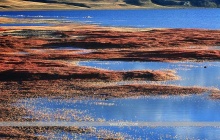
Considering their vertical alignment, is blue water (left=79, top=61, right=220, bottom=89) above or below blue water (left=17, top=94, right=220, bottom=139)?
below

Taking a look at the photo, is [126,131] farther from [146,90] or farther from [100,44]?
[100,44]

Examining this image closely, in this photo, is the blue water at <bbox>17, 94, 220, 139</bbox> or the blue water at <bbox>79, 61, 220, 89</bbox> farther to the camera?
the blue water at <bbox>79, 61, 220, 89</bbox>

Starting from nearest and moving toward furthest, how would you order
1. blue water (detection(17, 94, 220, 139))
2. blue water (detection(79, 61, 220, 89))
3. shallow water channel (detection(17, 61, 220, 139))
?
shallow water channel (detection(17, 61, 220, 139))
blue water (detection(17, 94, 220, 139))
blue water (detection(79, 61, 220, 89))

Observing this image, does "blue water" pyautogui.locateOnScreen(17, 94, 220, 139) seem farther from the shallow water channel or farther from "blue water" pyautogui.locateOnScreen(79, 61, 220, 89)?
"blue water" pyautogui.locateOnScreen(79, 61, 220, 89)

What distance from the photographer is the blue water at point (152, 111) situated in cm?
2181

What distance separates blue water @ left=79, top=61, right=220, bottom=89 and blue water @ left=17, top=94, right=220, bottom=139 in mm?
5104

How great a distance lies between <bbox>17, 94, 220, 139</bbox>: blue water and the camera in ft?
71.6

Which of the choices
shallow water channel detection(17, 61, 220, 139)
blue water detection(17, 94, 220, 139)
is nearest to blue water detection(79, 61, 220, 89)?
shallow water channel detection(17, 61, 220, 139)

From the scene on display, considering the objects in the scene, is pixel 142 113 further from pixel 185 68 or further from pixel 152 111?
pixel 185 68

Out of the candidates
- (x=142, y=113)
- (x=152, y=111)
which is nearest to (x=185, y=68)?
(x=152, y=111)

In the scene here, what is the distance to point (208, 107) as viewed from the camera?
1063 inches

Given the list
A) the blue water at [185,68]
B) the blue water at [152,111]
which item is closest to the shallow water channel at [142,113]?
the blue water at [152,111]

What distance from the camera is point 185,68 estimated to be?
141ft

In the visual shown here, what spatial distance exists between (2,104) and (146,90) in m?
9.26
